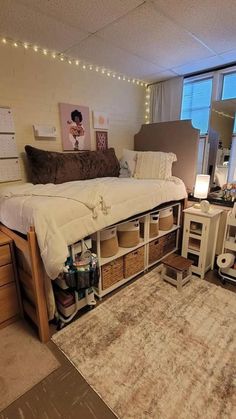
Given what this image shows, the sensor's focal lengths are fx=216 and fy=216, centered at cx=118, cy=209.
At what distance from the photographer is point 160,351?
4.76 feet

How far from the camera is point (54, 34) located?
6.09 ft

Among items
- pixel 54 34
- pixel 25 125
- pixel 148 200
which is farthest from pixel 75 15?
pixel 148 200

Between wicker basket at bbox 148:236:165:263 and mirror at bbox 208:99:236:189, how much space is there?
1.00 m

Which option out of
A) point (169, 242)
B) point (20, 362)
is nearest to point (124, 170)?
point (169, 242)

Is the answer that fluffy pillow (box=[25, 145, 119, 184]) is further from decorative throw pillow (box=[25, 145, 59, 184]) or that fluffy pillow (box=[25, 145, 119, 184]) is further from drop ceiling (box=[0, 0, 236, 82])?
drop ceiling (box=[0, 0, 236, 82])

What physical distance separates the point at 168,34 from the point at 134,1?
530 mm

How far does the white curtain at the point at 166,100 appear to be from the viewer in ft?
9.86

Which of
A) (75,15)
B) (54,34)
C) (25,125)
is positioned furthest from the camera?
(25,125)

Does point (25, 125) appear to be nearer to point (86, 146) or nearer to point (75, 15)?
point (86, 146)

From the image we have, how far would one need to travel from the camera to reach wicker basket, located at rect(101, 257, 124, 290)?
1974 mm

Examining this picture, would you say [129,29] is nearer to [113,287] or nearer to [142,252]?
[142,252]

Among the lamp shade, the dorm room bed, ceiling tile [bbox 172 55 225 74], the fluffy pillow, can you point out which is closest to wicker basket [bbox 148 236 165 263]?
the dorm room bed

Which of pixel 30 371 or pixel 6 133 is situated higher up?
pixel 6 133

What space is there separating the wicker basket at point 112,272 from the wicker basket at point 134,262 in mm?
50
